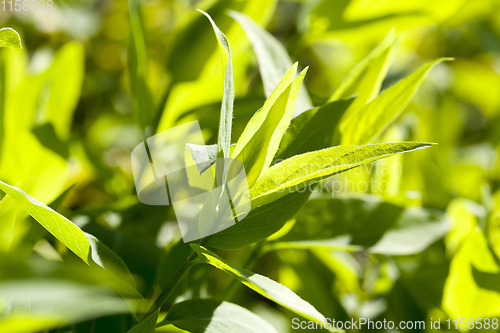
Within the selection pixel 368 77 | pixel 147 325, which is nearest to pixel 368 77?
pixel 368 77

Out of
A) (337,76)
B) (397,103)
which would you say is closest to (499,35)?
(337,76)

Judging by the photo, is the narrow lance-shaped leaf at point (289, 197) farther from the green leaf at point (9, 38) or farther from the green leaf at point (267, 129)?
the green leaf at point (9, 38)

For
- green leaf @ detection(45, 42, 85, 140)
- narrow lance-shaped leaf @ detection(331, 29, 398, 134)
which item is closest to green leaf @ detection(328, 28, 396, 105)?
narrow lance-shaped leaf @ detection(331, 29, 398, 134)

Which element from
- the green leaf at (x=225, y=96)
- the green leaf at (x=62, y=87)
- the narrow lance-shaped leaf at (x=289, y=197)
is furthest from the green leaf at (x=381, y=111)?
the green leaf at (x=62, y=87)

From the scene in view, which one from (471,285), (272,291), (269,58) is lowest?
(471,285)

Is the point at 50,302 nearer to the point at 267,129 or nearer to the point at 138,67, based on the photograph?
the point at 267,129

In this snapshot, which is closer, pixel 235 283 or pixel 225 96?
pixel 225 96
